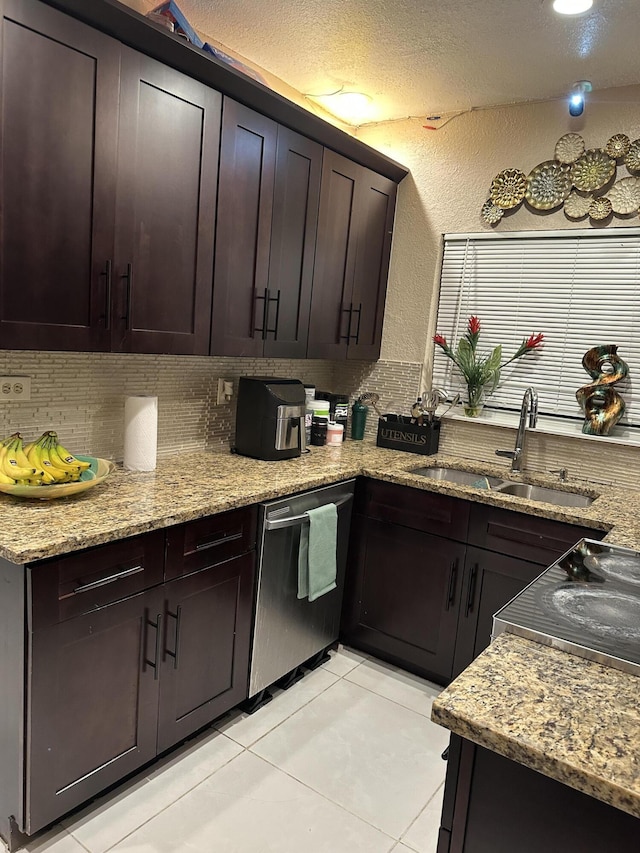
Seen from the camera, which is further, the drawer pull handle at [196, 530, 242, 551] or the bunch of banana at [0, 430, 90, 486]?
the drawer pull handle at [196, 530, 242, 551]

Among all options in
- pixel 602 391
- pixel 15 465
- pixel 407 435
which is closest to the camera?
pixel 15 465

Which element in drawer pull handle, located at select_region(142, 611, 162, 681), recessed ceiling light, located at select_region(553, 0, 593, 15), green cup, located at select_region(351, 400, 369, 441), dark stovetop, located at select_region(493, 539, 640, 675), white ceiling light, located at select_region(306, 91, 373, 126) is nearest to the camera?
dark stovetop, located at select_region(493, 539, 640, 675)

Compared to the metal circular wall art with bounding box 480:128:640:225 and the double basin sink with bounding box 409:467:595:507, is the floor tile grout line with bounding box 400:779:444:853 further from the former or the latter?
the metal circular wall art with bounding box 480:128:640:225

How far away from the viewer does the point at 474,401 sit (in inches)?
120

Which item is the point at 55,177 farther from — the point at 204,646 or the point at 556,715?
the point at 556,715

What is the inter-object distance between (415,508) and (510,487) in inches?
21.2

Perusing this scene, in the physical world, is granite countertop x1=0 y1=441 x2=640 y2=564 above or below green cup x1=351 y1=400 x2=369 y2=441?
below

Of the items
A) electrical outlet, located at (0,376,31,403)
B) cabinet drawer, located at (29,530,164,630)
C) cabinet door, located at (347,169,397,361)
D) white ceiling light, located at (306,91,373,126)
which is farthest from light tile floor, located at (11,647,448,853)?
white ceiling light, located at (306,91,373,126)

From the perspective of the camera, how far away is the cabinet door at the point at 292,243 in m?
2.51

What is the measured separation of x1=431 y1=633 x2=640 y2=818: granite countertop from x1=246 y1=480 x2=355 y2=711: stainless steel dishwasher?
3.86 feet

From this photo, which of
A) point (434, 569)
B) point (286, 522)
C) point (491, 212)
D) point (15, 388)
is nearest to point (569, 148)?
point (491, 212)

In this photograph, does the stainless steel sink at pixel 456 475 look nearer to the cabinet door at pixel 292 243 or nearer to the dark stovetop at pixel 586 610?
the cabinet door at pixel 292 243

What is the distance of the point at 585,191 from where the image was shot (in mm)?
2691

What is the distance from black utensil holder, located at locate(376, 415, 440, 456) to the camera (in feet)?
10.2
